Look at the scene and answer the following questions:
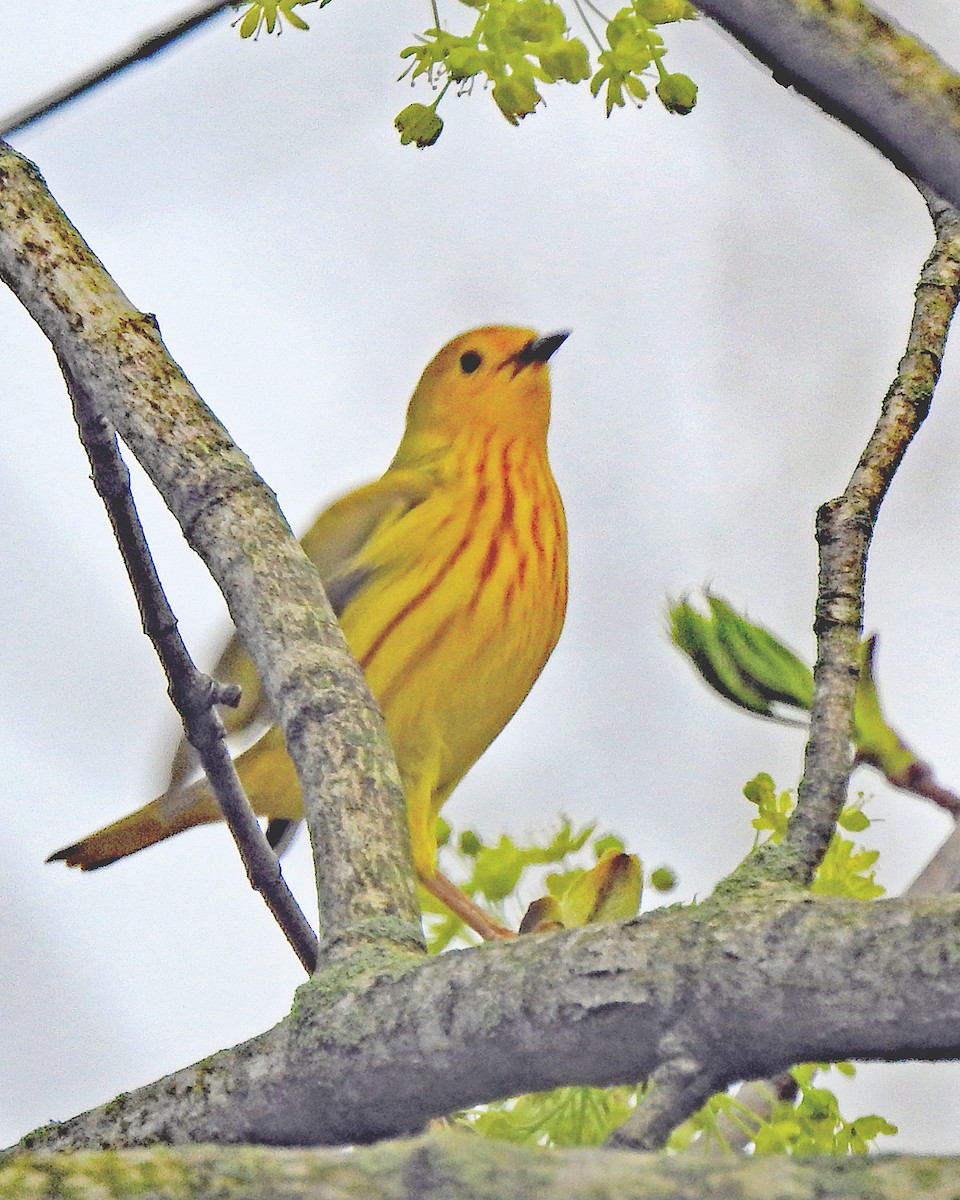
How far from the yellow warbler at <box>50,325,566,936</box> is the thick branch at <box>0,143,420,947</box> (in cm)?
45

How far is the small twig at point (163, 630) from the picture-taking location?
0.88 metres

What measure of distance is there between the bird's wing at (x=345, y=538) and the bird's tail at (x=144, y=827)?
0.04m

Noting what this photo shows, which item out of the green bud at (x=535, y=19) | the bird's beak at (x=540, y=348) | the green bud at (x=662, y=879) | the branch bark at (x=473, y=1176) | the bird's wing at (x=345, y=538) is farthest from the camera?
the bird's beak at (x=540, y=348)

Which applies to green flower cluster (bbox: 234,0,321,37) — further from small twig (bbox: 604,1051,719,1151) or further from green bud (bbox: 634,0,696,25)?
small twig (bbox: 604,1051,719,1151)

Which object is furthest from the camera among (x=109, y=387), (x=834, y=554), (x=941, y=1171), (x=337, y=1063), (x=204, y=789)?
(x=204, y=789)

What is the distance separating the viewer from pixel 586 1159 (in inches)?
14.7

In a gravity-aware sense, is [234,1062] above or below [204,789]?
below

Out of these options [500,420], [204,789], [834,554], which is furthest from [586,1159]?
[500,420]

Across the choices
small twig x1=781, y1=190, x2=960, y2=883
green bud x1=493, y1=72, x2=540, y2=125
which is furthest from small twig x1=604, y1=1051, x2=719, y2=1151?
green bud x1=493, y1=72, x2=540, y2=125

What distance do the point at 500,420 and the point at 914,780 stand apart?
74 cm

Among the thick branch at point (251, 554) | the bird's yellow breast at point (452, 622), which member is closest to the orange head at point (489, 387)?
the bird's yellow breast at point (452, 622)

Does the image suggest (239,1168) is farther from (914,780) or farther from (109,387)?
(914,780)

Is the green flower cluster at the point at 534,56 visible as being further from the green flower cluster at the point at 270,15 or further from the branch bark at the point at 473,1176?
the branch bark at the point at 473,1176

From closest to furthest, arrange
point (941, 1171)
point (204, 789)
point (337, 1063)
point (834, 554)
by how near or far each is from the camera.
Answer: point (941, 1171)
point (337, 1063)
point (834, 554)
point (204, 789)
